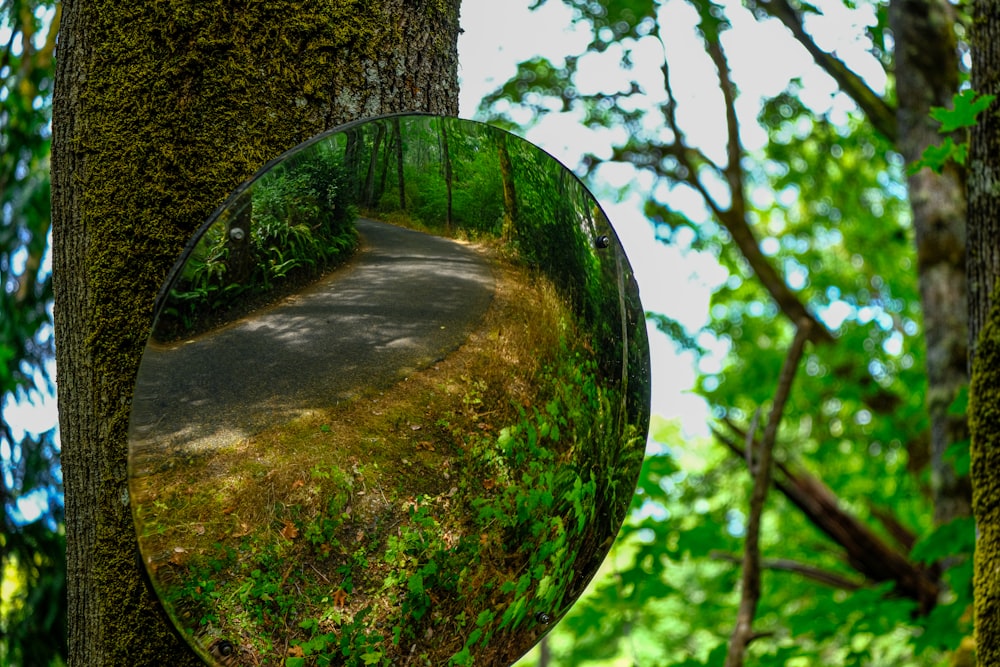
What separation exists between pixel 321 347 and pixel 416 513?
0.30 metres

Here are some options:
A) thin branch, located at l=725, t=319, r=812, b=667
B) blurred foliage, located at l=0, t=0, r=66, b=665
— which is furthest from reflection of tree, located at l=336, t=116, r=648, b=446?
blurred foliage, located at l=0, t=0, r=66, b=665

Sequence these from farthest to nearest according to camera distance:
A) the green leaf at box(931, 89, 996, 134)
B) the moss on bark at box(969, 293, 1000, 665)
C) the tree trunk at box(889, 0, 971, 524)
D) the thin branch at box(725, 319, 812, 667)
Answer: the tree trunk at box(889, 0, 971, 524) → the thin branch at box(725, 319, 812, 667) → the green leaf at box(931, 89, 996, 134) → the moss on bark at box(969, 293, 1000, 665)

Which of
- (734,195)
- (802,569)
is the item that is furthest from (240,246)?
(734,195)

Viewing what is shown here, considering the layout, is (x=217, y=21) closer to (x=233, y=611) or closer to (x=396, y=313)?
(x=396, y=313)

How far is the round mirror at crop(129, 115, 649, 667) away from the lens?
129cm

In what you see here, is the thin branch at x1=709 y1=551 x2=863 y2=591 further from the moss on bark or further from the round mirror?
the round mirror

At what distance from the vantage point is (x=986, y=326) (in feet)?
7.70

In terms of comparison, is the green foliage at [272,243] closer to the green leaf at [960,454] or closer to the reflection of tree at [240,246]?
the reflection of tree at [240,246]

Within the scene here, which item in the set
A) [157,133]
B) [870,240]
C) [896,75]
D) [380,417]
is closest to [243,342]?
[380,417]

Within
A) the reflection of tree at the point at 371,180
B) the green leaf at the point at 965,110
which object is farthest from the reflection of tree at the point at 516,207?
the green leaf at the point at 965,110

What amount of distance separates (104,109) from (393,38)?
0.52 m

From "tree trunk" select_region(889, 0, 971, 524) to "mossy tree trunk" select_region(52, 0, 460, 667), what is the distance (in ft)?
14.7

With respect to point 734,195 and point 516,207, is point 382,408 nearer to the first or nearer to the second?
point 516,207

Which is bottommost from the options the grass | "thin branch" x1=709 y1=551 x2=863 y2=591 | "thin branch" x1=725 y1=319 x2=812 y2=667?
"thin branch" x1=709 y1=551 x2=863 y2=591
